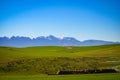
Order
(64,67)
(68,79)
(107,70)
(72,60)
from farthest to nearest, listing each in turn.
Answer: (72,60) → (64,67) → (107,70) → (68,79)

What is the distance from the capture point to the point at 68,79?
42500mm

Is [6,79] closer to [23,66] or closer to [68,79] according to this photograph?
[68,79]

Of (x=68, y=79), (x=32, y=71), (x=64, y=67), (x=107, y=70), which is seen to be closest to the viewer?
(x=68, y=79)

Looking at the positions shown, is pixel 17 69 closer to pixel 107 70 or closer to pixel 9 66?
pixel 9 66

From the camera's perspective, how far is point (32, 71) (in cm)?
6081

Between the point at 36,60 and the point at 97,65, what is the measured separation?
16050mm

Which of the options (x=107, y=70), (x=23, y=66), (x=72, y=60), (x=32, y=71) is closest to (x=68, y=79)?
(x=107, y=70)

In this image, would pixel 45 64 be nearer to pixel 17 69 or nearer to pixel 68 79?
pixel 17 69

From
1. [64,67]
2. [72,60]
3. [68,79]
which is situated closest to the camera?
[68,79]

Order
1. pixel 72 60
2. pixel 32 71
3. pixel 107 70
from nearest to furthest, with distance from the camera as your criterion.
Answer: pixel 107 70 < pixel 32 71 < pixel 72 60

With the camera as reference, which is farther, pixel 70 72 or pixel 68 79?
pixel 70 72

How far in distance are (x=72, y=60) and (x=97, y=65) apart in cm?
866

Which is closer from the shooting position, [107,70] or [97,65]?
[107,70]

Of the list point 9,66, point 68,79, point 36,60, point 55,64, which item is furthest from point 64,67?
point 68,79
